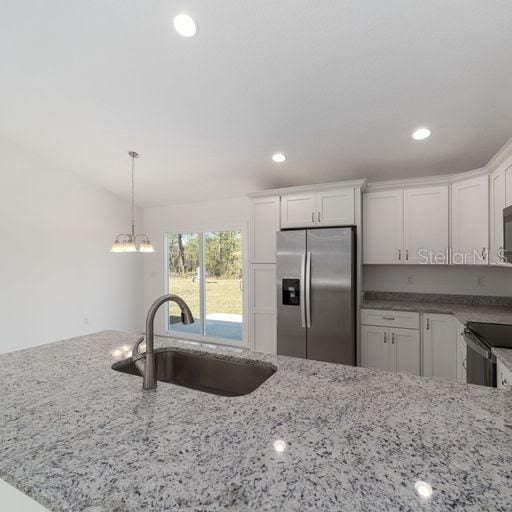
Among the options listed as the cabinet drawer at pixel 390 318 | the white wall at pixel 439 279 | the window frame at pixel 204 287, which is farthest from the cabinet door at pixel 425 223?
the window frame at pixel 204 287

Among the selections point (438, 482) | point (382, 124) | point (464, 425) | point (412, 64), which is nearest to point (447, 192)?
point (382, 124)

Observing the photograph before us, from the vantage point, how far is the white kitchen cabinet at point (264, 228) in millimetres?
3648

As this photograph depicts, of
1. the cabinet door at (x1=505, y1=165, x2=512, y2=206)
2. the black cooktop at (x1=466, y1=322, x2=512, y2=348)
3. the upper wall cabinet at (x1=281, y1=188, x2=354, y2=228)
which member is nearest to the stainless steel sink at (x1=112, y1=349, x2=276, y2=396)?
the black cooktop at (x1=466, y1=322, x2=512, y2=348)

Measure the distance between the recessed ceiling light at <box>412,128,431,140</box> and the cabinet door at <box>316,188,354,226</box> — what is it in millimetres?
779

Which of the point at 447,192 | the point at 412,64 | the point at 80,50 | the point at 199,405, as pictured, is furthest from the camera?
the point at 447,192

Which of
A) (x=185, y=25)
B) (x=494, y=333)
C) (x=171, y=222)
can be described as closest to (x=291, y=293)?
(x=494, y=333)

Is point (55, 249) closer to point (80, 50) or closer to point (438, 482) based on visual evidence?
point (80, 50)

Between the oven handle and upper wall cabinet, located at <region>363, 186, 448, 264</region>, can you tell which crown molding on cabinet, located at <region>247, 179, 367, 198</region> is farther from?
the oven handle

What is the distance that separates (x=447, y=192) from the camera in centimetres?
311

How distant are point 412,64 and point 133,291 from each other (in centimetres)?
502

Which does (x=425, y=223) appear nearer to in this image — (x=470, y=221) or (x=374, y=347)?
(x=470, y=221)

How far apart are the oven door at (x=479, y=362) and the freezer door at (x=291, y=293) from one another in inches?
57.9

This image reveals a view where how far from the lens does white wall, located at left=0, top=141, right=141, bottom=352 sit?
3621mm

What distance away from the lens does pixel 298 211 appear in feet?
11.5
